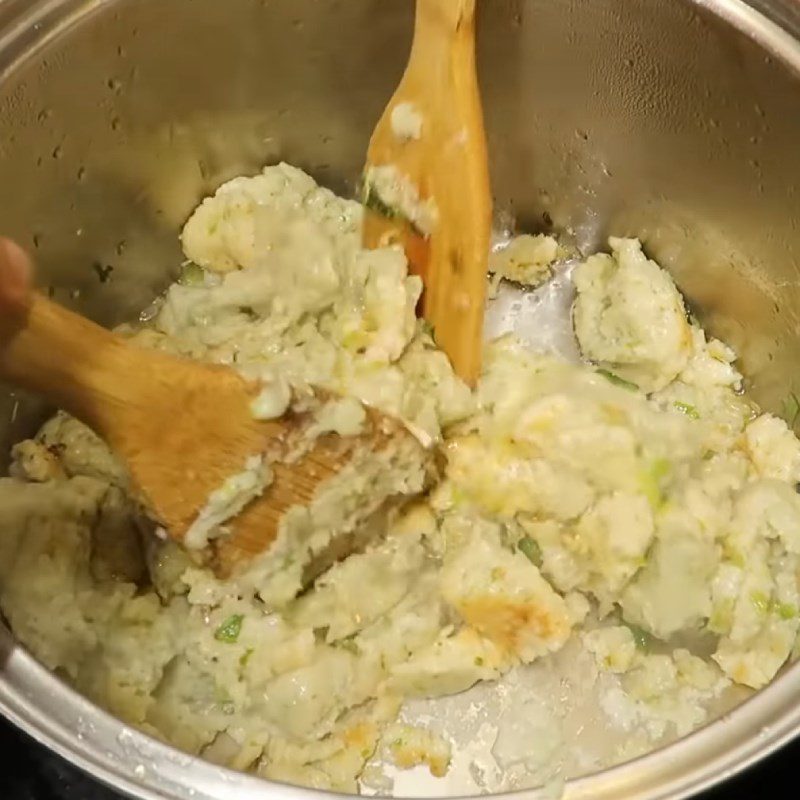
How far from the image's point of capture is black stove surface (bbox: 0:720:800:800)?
1.04 m

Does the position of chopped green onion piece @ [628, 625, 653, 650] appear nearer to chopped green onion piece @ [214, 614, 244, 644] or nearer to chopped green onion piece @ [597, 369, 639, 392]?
chopped green onion piece @ [597, 369, 639, 392]

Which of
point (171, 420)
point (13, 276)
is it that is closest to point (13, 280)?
point (13, 276)

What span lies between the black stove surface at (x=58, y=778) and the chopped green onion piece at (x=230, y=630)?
0.63 ft

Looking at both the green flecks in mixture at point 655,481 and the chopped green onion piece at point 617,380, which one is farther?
the chopped green onion piece at point 617,380

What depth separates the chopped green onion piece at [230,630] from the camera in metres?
1.14

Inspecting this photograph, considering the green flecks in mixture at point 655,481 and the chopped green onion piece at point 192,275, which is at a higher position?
the chopped green onion piece at point 192,275

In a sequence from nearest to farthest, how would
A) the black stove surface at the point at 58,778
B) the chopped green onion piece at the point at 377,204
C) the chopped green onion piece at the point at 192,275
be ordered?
the black stove surface at the point at 58,778 < the chopped green onion piece at the point at 377,204 < the chopped green onion piece at the point at 192,275

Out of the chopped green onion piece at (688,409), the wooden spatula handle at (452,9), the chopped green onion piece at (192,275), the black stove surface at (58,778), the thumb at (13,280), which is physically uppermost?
Answer: the wooden spatula handle at (452,9)

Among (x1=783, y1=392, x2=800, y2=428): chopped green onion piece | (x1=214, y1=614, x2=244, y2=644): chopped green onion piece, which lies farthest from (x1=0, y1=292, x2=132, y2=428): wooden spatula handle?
(x1=783, y1=392, x2=800, y2=428): chopped green onion piece

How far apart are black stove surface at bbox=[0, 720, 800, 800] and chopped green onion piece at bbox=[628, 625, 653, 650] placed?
0.19 m

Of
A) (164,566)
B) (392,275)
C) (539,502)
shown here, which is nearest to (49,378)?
(164,566)

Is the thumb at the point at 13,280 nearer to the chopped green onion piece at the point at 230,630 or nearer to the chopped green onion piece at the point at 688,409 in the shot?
the chopped green onion piece at the point at 230,630

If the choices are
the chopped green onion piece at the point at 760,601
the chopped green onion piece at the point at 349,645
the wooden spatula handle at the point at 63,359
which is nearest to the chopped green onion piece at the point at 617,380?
the chopped green onion piece at the point at 760,601

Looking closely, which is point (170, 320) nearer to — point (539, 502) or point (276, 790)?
point (539, 502)
